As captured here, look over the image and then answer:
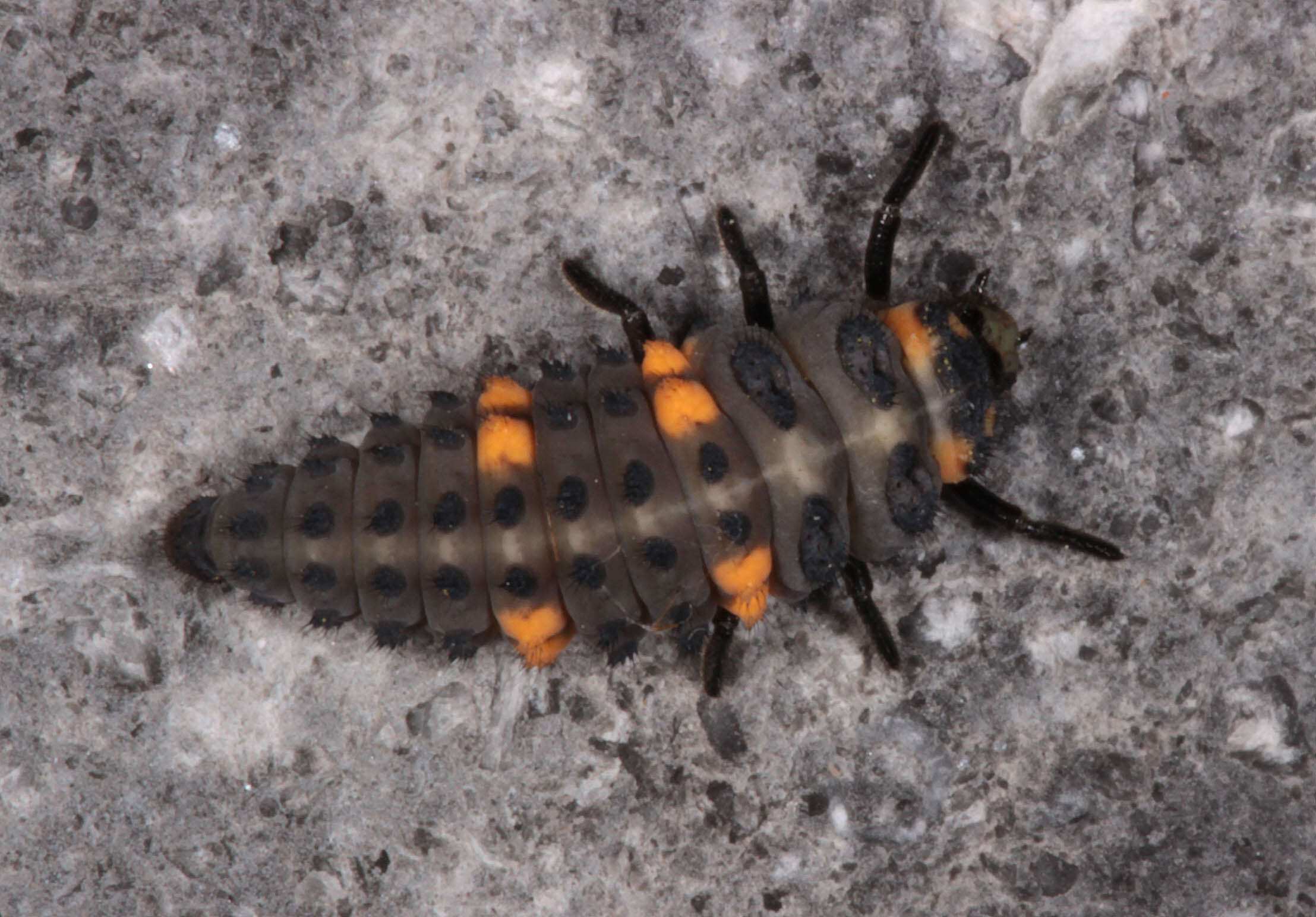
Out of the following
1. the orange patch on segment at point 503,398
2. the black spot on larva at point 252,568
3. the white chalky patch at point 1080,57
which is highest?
the white chalky patch at point 1080,57

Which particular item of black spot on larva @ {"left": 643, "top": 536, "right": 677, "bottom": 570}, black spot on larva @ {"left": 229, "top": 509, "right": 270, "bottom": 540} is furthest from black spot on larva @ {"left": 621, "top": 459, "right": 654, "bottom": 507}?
black spot on larva @ {"left": 229, "top": 509, "right": 270, "bottom": 540}

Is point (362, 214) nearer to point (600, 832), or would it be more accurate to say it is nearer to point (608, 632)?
point (608, 632)

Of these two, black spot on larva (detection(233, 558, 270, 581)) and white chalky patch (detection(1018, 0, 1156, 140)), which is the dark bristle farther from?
white chalky patch (detection(1018, 0, 1156, 140))

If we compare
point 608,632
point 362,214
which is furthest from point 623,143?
point 608,632

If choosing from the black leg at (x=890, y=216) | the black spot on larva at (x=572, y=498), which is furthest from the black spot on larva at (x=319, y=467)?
the black leg at (x=890, y=216)

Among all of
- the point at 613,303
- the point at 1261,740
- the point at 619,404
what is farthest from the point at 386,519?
the point at 1261,740

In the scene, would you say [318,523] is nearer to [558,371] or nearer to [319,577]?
[319,577]

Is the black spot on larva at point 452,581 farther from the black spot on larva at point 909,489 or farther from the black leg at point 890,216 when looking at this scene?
the black leg at point 890,216
